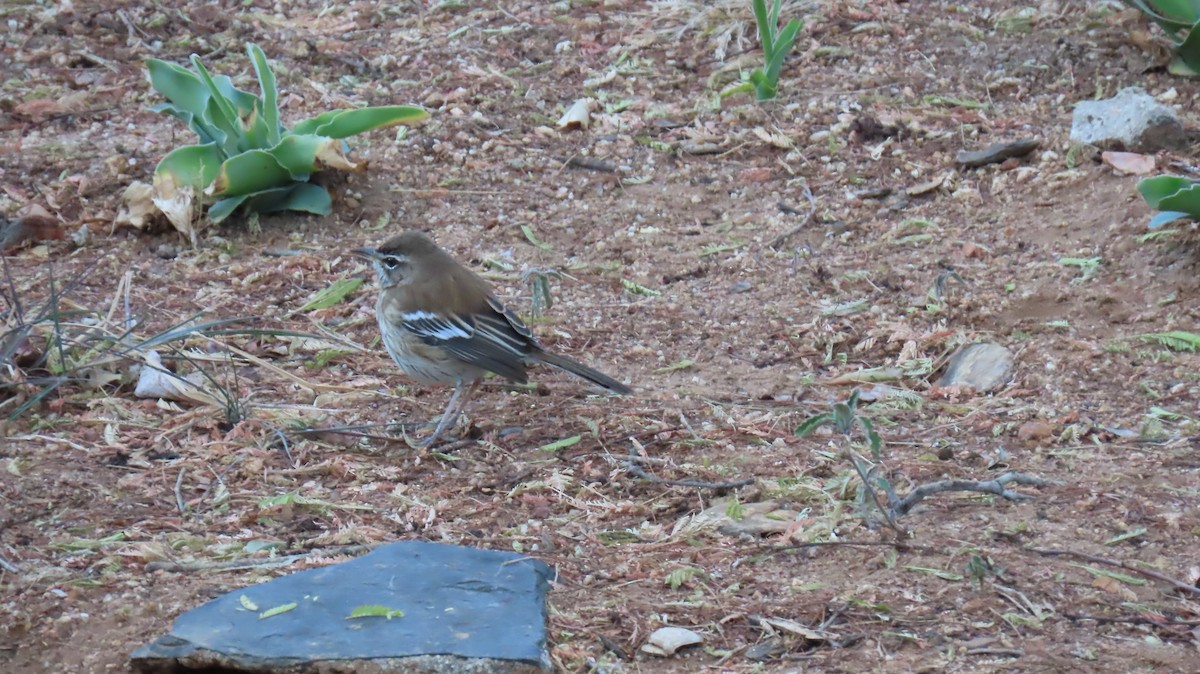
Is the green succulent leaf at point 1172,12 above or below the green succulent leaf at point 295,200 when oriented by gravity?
below

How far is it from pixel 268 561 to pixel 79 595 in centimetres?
63

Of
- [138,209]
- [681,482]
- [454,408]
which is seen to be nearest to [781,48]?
[454,408]

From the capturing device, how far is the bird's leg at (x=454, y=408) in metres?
5.93

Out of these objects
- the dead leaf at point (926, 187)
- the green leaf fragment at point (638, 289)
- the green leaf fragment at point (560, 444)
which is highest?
the green leaf fragment at point (560, 444)

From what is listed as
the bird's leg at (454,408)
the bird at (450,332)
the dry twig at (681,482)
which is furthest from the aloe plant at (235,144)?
the dry twig at (681,482)

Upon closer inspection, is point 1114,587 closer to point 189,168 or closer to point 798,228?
point 798,228

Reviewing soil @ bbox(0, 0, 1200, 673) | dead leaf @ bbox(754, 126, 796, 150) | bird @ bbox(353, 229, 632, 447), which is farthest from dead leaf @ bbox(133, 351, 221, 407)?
dead leaf @ bbox(754, 126, 796, 150)

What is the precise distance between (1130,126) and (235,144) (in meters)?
5.30

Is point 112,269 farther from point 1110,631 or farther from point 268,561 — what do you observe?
point 1110,631

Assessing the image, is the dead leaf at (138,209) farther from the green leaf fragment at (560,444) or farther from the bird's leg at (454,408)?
the green leaf fragment at (560,444)

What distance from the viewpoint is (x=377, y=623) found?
4000 millimetres

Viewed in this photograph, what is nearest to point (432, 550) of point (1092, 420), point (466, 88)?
point (1092, 420)

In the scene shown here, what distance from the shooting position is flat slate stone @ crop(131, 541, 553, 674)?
382 centimetres

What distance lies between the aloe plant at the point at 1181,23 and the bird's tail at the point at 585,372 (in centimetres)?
434
